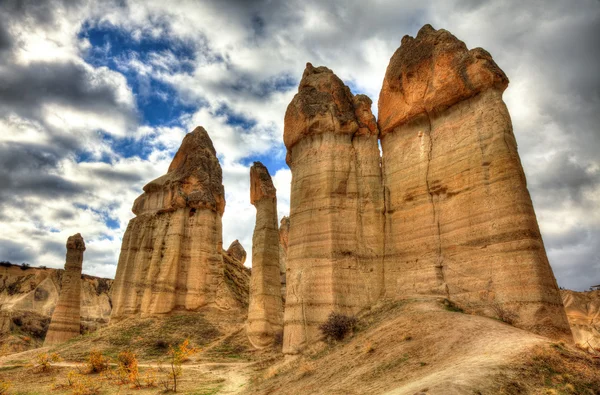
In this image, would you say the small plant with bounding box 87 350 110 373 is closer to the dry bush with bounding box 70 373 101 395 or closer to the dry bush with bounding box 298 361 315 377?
the dry bush with bounding box 70 373 101 395

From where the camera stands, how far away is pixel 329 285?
16.5m

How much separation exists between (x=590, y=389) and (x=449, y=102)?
36.1 feet

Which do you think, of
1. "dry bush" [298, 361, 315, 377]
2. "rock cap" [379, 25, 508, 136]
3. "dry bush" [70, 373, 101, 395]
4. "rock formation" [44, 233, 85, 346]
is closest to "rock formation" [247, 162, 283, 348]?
"dry bush" [70, 373, 101, 395]

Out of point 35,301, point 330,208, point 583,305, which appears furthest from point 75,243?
point 583,305

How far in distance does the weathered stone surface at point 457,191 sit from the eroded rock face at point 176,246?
682 inches

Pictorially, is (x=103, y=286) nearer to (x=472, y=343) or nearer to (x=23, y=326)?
(x=23, y=326)

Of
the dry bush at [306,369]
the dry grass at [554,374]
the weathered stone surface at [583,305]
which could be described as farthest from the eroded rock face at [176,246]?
the weathered stone surface at [583,305]

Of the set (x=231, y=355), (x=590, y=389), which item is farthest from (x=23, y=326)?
(x=590, y=389)

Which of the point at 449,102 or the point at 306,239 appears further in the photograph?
the point at 306,239

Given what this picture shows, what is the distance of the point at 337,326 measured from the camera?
48.8 ft

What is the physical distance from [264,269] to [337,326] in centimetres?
1132

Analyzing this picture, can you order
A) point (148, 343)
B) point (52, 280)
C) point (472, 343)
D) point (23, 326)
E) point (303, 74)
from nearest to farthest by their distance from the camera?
point (472, 343), point (303, 74), point (148, 343), point (23, 326), point (52, 280)

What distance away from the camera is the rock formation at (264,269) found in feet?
80.3

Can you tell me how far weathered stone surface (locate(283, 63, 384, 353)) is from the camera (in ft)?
54.4
